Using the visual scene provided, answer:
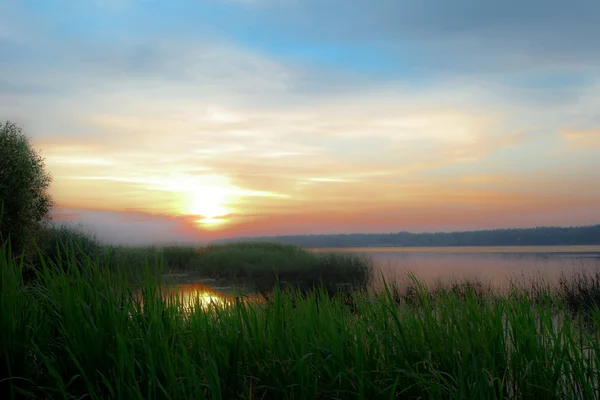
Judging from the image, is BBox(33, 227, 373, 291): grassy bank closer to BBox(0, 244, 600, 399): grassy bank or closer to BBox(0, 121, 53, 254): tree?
BBox(0, 121, 53, 254): tree

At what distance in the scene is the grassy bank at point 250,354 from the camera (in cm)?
346

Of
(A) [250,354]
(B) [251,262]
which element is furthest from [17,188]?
(A) [250,354]

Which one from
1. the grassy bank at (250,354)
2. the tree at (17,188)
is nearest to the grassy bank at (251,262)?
the tree at (17,188)

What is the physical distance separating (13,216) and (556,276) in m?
19.1

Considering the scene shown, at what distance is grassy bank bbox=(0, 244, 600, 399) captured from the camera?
11.4 feet

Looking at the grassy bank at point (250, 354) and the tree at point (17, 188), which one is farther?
the tree at point (17, 188)

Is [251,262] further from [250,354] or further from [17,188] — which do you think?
[250,354]

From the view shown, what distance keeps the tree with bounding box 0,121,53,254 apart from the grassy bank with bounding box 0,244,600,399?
650 inches

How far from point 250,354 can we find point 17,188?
18842 mm

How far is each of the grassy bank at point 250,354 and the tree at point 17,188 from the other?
16510 mm

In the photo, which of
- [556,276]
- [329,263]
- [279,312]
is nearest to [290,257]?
[329,263]

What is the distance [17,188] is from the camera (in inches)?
766

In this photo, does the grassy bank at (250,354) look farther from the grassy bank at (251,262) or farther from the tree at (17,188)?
the tree at (17,188)

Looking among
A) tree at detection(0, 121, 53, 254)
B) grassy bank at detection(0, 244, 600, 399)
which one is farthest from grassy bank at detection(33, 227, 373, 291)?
grassy bank at detection(0, 244, 600, 399)
